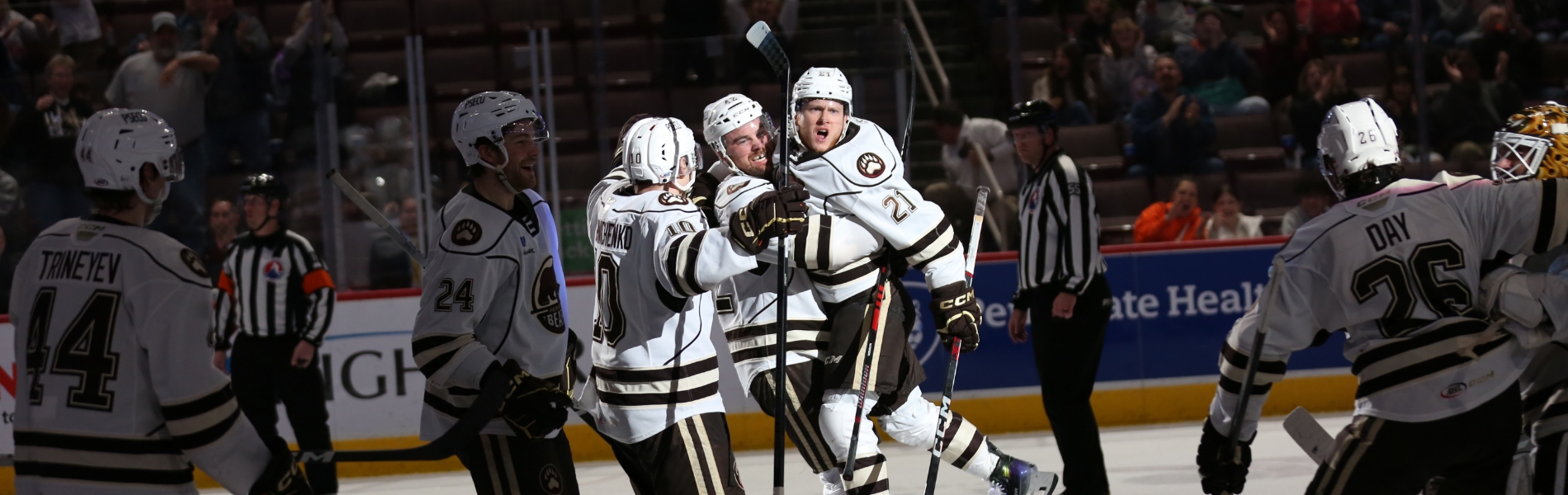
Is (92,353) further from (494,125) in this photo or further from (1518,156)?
(1518,156)

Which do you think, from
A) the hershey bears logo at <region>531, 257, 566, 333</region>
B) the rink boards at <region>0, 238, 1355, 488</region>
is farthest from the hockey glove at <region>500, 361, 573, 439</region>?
the rink boards at <region>0, 238, 1355, 488</region>

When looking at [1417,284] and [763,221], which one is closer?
[1417,284]

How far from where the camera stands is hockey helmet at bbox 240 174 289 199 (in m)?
5.93

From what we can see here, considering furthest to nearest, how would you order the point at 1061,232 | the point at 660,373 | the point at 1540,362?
the point at 1061,232, the point at 660,373, the point at 1540,362

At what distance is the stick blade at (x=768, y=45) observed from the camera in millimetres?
3434

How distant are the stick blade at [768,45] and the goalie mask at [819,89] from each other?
0.39 meters

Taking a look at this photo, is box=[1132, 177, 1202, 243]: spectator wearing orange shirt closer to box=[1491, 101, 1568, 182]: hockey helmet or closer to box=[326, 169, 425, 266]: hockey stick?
box=[1491, 101, 1568, 182]: hockey helmet

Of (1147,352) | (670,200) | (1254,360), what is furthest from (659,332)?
(1147,352)

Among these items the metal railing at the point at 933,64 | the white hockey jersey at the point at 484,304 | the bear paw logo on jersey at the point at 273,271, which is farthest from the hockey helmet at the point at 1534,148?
the metal railing at the point at 933,64

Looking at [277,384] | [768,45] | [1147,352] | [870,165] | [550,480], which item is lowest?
[1147,352]

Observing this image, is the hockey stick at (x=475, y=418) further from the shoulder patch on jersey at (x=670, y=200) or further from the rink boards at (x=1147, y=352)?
the rink boards at (x=1147, y=352)

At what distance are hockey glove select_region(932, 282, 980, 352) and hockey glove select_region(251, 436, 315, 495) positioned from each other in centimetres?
182

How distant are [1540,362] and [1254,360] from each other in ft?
2.79

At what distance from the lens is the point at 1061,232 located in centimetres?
489
